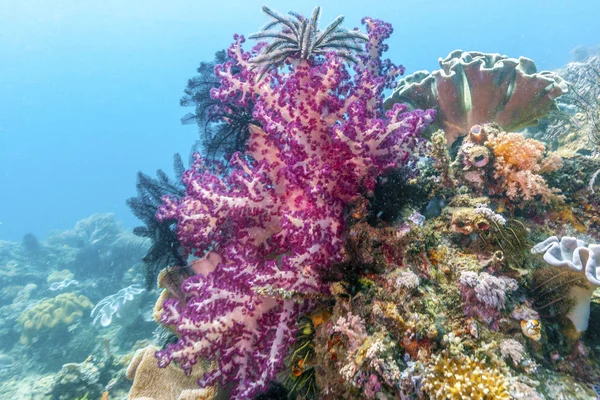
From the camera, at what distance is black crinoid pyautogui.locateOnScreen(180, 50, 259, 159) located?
4500 mm

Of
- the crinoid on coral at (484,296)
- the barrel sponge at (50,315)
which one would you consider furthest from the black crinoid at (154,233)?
the barrel sponge at (50,315)

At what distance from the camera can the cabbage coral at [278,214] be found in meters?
3.02

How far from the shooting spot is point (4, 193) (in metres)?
114

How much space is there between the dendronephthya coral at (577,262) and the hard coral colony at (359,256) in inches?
0.5

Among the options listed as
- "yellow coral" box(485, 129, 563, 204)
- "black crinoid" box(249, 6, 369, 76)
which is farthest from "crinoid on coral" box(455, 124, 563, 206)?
"black crinoid" box(249, 6, 369, 76)

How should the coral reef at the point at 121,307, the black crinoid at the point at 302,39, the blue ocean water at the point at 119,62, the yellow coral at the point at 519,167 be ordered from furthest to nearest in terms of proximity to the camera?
the blue ocean water at the point at 119,62
the coral reef at the point at 121,307
the yellow coral at the point at 519,167
the black crinoid at the point at 302,39

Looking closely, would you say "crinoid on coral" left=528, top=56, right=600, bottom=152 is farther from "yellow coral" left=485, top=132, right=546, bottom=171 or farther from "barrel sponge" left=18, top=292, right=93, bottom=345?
"barrel sponge" left=18, top=292, right=93, bottom=345

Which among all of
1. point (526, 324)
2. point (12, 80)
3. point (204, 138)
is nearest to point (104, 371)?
point (204, 138)

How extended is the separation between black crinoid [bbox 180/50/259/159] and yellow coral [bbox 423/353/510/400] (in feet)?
11.0

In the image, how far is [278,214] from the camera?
333 centimetres

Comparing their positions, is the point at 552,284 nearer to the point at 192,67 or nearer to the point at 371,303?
the point at 371,303

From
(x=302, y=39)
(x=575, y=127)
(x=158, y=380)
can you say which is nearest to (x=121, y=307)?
(x=158, y=380)

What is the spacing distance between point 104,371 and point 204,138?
8.59m

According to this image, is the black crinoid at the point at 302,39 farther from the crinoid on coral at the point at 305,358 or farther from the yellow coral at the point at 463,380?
the yellow coral at the point at 463,380
